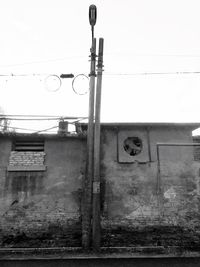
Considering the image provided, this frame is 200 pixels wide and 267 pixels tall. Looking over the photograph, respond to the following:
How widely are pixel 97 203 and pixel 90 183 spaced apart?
0.64 metres

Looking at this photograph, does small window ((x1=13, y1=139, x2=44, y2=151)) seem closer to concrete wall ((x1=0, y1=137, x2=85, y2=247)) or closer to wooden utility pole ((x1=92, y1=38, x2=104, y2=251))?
concrete wall ((x1=0, y1=137, x2=85, y2=247))

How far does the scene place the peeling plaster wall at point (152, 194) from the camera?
898 cm

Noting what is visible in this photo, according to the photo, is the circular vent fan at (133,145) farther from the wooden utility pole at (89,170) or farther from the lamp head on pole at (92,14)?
the lamp head on pole at (92,14)

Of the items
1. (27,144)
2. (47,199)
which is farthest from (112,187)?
(27,144)

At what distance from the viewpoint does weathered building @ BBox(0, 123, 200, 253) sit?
895cm

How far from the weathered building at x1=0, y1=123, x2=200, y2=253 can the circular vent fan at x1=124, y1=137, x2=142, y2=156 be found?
0.04m

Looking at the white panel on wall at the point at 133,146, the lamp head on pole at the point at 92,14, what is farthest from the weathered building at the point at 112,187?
the lamp head on pole at the point at 92,14

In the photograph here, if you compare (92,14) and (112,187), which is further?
(112,187)

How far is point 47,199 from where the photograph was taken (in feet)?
30.5

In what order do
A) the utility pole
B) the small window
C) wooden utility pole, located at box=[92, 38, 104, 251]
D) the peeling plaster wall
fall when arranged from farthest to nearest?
the small window, the peeling plaster wall, the utility pole, wooden utility pole, located at box=[92, 38, 104, 251]

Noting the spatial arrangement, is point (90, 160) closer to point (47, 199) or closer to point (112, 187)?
point (112, 187)

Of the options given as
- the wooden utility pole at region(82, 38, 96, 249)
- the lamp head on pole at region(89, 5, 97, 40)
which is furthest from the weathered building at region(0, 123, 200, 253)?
the lamp head on pole at region(89, 5, 97, 40)

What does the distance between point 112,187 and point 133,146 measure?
1835 mm

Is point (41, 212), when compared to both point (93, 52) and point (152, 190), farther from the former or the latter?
point (93, 52)
